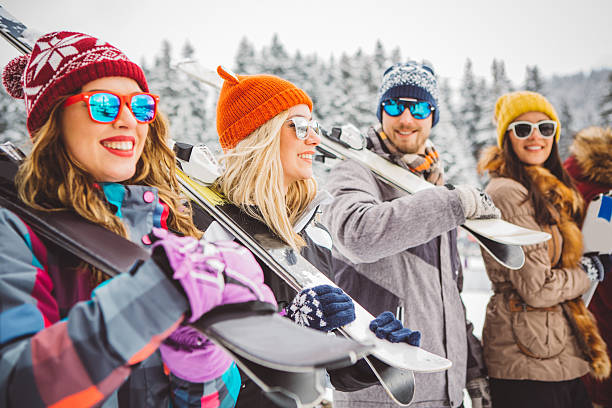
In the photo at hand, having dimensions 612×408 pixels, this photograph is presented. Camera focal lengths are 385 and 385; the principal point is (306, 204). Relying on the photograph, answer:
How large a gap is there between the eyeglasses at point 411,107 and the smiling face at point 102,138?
5.92ft

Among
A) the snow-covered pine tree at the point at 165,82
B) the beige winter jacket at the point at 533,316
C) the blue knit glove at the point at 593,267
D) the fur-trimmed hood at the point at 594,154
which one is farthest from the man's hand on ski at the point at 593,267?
the snow-covered pine tree at the point at 165,82

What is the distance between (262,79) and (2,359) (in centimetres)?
153

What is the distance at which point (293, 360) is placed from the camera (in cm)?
67

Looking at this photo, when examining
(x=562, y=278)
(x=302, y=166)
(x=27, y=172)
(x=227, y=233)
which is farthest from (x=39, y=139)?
(x=562, y=278)

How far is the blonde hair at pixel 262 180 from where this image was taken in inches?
65.8

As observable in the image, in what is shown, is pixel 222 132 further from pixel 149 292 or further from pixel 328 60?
pixel 328 60

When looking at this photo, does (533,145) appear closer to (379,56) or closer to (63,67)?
(63,67)

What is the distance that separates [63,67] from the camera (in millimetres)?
1101

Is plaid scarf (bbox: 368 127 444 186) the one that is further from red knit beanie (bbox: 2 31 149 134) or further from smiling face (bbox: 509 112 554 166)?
red knit beanie (bbox: 2 31 149 134)

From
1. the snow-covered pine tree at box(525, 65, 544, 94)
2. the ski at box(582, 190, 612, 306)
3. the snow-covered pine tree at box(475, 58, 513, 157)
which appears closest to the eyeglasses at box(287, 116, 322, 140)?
the ski at box(582, 190, 612, 306)

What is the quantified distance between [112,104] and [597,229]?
10.3 ft

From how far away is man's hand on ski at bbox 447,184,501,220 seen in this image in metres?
1.95

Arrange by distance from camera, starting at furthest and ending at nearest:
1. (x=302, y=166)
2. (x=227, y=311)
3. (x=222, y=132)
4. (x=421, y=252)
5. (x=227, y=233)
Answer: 1. (x=421, y=252)
2. (x=222, y=132)
3. (x=302, y=166)
4. (x=227, y=233)
5. (x=227, y=311)

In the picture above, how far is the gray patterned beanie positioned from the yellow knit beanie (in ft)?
2.18
